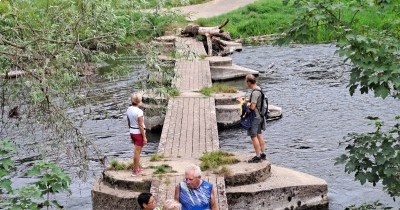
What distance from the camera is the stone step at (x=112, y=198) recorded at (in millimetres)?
11430

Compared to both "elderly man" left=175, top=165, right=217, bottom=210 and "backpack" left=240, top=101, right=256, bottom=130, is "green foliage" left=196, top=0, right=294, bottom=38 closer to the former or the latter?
"backpack" left=240, top=101, right=256, bottom=130

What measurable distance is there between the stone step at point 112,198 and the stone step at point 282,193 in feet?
5.29

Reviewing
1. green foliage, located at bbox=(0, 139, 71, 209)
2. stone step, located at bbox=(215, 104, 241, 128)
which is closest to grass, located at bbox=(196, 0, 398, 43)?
stone step, located at bbox=(215, 104, 241, 128)

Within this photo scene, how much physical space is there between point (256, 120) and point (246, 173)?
1001 mm

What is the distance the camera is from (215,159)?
12.6 m

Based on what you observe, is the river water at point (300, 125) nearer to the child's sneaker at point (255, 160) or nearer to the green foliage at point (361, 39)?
Result: the child's sneaker at point (255, 160)

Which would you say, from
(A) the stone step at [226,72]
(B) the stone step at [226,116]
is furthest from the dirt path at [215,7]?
(B) the stone step at [226,116]

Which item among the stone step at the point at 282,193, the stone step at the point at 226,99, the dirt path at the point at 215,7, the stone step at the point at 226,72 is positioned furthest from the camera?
Answer: the dirt path at the point at 215,7

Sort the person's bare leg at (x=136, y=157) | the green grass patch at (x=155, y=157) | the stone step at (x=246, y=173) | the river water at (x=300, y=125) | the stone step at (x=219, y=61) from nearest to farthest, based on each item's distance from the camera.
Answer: the person's bare leg at (x=136, y=157), the stone step at (x=246, y=173), the green grass patch at (x=155, y=157), the river water at (x=300, y=125), the stone step at (x=219, y=61)

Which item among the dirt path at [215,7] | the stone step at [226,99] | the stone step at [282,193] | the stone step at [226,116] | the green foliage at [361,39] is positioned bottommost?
the stone step at [282,193]

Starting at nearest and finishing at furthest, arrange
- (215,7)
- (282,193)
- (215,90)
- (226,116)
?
(282,193)
(226,116)
(215,90)
(215,7)

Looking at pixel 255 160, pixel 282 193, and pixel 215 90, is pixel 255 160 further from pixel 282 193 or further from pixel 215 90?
pixel 215 90

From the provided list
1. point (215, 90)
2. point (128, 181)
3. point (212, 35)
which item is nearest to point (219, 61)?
point (212, 35)

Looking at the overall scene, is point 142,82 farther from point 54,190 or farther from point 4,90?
point 54,190
